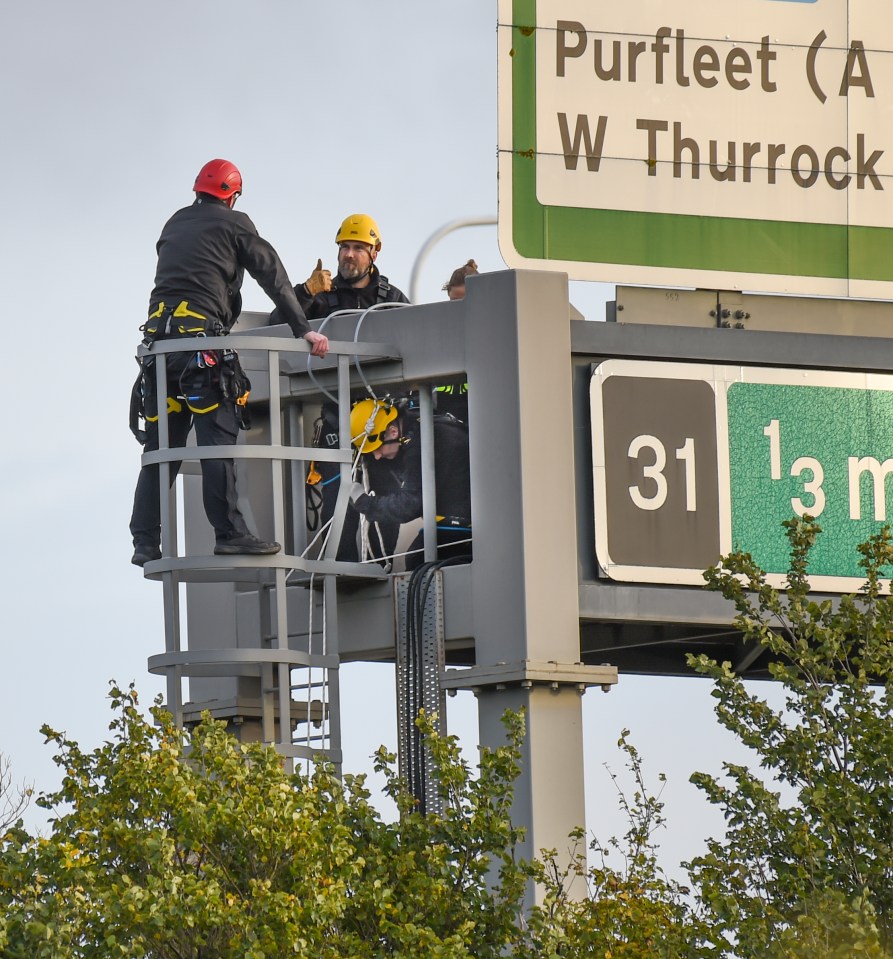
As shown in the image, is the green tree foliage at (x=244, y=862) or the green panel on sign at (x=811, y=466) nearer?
the green tree foliage at (x=244, y=862)

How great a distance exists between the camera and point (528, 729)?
19.9 meters

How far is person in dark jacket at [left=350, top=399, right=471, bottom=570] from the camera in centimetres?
2162

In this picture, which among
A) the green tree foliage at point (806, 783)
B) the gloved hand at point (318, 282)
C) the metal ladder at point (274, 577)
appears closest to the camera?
the green tree foliage at point (806, 783)

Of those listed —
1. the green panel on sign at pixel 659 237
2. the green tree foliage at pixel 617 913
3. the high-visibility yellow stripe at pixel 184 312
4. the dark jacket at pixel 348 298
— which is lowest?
the green tree foliage at pixel 617 913

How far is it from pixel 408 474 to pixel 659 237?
10.4ft

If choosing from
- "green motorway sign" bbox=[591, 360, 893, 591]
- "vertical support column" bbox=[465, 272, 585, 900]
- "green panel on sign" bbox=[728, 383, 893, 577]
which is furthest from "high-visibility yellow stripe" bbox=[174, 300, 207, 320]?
"green panel on sign" bbox=[728, 383, 893, 577]

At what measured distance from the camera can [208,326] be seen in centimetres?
2088

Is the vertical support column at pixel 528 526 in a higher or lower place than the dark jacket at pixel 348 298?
lower

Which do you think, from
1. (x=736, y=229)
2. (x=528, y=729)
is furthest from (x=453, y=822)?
(x=736, y=229)

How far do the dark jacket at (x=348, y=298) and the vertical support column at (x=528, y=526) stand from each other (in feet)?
6.40

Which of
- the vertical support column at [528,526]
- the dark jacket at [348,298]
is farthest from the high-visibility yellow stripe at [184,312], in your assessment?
the vertical support column at [528,526]

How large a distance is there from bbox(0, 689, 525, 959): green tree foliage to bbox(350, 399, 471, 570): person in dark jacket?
12.0 feet

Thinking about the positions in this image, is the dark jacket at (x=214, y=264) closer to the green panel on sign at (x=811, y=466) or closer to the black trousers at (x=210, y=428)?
the black trousers at (x=210, y=428)

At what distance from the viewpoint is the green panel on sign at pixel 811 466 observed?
2172 centimetres
